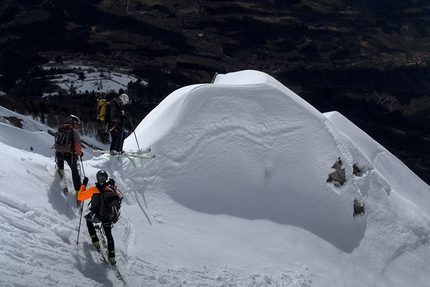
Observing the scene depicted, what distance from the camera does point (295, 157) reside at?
63.9ft

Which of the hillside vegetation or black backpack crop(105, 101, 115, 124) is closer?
black backpack crop(105, 101, 115, 124)

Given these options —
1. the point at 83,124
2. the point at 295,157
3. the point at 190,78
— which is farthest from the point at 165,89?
the point at 295,157

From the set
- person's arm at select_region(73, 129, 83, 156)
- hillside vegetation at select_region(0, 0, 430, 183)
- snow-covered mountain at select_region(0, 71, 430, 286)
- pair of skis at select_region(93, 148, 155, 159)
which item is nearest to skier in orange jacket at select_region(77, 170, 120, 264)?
snow-covered mountain at select_region(0, 71, 430, 286)

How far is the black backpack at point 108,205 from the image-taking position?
11.1 m

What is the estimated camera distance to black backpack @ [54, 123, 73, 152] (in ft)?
43.4

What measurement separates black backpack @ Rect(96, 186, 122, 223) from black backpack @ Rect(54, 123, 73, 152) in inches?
113

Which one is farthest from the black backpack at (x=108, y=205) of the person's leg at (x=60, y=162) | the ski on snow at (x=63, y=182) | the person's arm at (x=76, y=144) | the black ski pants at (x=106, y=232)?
the person's leg at (x=60, y=162)

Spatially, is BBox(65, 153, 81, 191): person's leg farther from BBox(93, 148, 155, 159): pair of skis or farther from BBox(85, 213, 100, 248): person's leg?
BBox(93, 148, 155, 159): pair of skis

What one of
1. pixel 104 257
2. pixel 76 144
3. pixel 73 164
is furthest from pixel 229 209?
pixel 76 144

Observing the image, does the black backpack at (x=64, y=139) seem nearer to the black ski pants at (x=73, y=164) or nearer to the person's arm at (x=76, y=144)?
the person's arm at (x=76, y=144)

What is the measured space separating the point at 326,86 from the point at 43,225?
170m

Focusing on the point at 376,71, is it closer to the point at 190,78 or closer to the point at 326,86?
the point at 326,86

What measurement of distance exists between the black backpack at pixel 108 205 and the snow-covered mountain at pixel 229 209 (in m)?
1.40

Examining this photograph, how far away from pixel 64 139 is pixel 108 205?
11.2 ft
